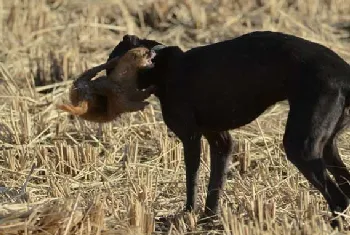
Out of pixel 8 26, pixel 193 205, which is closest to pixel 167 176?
pixel 193 205

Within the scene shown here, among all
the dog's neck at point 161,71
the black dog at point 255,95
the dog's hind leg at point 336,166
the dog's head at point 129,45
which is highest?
the dog's head at point 129,45

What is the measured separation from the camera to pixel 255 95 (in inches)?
272

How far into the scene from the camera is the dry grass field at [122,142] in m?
6.66

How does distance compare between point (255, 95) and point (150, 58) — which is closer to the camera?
point (255, 95)

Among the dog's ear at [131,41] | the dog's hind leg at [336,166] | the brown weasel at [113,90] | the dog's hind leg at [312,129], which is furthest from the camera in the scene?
the dog's ear at [131,41]

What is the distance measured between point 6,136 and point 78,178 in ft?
4.33

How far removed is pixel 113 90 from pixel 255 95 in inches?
39.6

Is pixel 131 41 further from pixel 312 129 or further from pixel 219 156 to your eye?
pixel 312 129

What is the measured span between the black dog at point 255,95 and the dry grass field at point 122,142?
279 millimetres

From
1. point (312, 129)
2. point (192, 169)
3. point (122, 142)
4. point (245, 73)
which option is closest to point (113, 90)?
point (192, 169)

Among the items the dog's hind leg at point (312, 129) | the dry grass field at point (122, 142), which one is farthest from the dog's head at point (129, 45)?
the dog's hind leg at point (312, 129)

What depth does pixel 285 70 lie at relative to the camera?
670 cm

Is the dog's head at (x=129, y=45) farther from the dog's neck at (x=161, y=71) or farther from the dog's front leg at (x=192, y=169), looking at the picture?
the dog's front leg at (x=192, y=169)

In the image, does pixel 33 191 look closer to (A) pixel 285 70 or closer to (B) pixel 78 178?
(B) pixel 78 178
